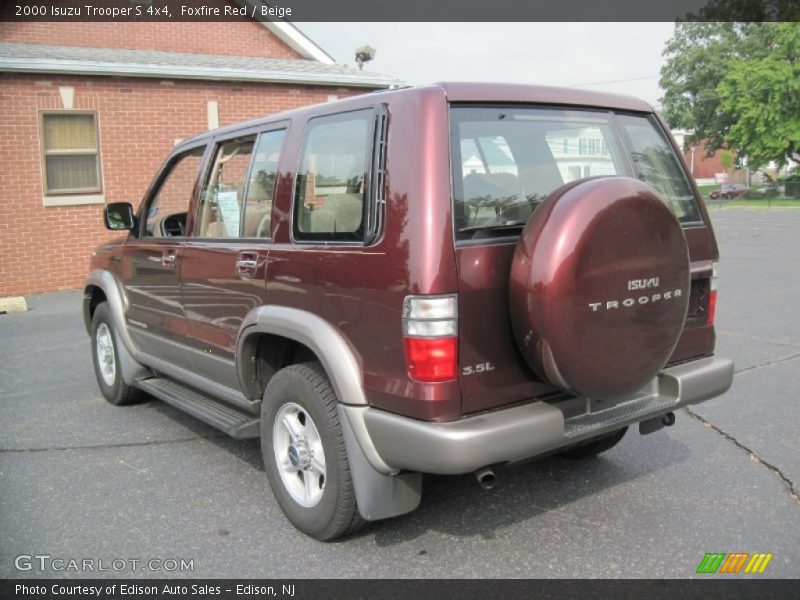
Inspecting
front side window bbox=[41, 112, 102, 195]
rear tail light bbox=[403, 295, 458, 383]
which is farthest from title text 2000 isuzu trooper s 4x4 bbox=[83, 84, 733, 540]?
front side window bbox=[41, 112, 102, 195]

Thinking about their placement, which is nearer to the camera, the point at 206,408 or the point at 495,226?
the point at 495,226

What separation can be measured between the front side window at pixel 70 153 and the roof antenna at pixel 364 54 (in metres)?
6.07

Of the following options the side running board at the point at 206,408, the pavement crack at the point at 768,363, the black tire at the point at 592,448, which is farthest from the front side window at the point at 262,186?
the pavement crack at the point at 768,363

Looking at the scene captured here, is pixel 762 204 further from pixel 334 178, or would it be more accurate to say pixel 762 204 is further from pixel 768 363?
pixel 334 178

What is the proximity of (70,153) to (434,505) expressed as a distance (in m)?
10.6

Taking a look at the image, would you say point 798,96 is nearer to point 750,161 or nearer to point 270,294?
point 750,161

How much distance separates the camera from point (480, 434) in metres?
2.74

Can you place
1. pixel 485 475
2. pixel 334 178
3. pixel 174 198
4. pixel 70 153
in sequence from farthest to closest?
pixel 70 153 → pixel 174 198 → pixel 334 178 → pixel 485 475

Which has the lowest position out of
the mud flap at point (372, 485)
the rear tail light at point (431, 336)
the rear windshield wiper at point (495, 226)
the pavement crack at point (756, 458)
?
the pavement crack at point (756, 458)

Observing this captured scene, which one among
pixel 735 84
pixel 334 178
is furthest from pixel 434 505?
pixel 735 84

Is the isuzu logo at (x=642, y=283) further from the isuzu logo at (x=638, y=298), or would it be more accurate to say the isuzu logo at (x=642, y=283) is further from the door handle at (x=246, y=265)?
the door handle at (x=246, y=265)

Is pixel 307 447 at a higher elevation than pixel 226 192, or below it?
below

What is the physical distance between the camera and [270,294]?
350 centimetres

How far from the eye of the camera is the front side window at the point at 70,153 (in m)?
11.9
